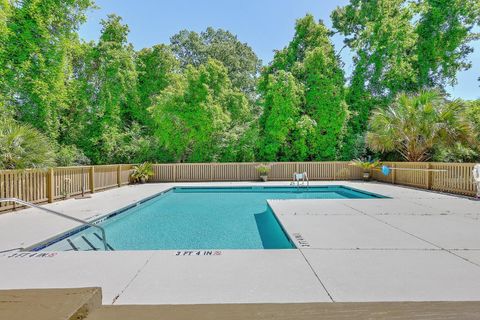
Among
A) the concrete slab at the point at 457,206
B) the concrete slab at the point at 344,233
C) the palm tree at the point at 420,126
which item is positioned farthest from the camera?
the palm tree at the point at 420,126

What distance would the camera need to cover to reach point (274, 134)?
1552 cm

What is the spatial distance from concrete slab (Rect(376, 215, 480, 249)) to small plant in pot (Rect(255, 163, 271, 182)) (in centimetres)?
845

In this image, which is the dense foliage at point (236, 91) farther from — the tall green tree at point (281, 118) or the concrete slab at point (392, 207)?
the concrete slab at point (392, 207)

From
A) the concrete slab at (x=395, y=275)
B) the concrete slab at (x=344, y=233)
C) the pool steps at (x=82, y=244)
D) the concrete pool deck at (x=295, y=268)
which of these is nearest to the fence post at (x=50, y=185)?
the concrete pool deck at (x=295, y=268)

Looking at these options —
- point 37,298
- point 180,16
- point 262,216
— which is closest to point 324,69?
point 180,16

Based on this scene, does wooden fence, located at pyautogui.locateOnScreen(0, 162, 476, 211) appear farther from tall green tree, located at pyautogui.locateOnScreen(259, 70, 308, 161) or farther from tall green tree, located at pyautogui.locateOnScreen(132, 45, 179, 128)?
tall green tree, located at pyautogui.locateOnScreen(132, 45, 179, 128)

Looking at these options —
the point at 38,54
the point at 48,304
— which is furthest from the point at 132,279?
the point at 38,54

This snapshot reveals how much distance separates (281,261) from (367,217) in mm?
2906

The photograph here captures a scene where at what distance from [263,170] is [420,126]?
263 inches

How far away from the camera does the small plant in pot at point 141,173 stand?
42.5 feet

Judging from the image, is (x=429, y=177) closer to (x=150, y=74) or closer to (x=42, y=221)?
(x=42, y=221)

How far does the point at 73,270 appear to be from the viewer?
9.53 ft

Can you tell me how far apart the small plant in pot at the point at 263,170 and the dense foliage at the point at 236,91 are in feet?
7.20

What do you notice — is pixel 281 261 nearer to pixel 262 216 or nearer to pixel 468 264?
pixel 468 264
